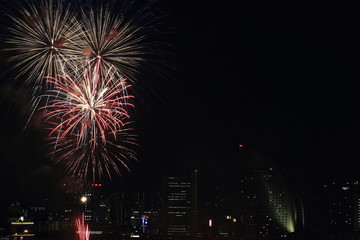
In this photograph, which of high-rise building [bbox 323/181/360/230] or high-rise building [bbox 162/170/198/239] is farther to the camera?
high-rise building [bbox 162/170/198/239]

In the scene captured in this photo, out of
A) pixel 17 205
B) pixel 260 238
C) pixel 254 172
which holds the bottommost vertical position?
pixel 260 238

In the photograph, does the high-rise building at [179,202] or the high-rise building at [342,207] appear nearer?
the high-rise building at [342,207]

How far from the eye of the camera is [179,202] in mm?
51500

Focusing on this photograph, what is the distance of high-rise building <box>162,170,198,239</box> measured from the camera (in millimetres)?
51000

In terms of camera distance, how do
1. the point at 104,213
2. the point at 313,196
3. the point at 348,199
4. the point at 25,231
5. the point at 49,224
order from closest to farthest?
1. the point at 25,231
2. the point at 49,224
3. the point at 104,213
4. the point at 313,196
5. the point at 348,199

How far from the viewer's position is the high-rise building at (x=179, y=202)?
51.0m

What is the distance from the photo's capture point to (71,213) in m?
26.4

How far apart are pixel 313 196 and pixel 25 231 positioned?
2634 cm

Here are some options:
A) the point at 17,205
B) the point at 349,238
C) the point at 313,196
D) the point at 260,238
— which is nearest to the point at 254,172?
the point at 260,238

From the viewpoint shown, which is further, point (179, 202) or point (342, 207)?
point (179, 202)

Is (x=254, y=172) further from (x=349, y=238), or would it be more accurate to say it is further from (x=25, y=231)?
(x=25, y=231)

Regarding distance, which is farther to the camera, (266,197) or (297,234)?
(266,197)

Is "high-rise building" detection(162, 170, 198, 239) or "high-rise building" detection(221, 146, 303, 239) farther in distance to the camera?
"high-rise building" detection(162, 170, 198, 239)

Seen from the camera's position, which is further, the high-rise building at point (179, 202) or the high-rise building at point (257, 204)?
the high-rise building at point (179, 202)
